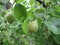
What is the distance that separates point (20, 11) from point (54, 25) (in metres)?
0.13

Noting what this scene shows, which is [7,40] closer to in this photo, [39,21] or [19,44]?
[19,44]

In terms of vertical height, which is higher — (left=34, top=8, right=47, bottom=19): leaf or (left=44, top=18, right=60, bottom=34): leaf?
(left=34, top=8, right=47, bottom=19): leaf

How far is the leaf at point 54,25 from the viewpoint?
0.56 metres

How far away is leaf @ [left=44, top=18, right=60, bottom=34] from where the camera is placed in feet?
1.84

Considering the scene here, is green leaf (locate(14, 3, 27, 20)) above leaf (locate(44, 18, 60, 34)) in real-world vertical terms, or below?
above

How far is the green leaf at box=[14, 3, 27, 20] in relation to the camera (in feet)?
2.05

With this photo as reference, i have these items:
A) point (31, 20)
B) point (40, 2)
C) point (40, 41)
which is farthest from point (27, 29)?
point (40, 2)

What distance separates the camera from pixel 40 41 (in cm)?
76

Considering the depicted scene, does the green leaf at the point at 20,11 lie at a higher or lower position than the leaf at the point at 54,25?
higher

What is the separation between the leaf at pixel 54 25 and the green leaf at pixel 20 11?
0.09 m

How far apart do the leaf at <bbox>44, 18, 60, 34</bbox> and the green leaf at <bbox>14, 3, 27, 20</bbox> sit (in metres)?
0.09

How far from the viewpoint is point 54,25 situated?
0.59 m

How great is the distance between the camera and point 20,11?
633 millimetres

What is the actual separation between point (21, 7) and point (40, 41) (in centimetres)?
20
